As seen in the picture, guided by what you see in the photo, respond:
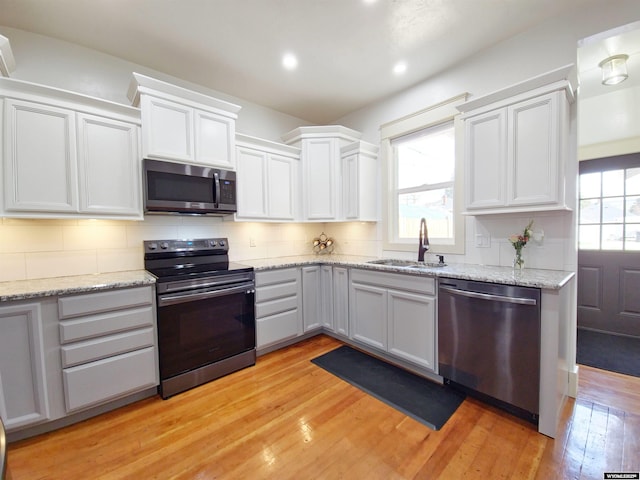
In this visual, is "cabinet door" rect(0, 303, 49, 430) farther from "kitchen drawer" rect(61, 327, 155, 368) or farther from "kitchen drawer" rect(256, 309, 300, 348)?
"kitchen drawer" rect(256, 309, 300, 348)

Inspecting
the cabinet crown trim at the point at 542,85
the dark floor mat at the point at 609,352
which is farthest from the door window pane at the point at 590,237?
the cabinet crown trim at the point at 542,85

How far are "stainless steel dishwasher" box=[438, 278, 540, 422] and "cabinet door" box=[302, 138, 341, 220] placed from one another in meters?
1.69

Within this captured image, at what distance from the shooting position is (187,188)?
2.48 m

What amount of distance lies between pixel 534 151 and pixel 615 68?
136 centimetres

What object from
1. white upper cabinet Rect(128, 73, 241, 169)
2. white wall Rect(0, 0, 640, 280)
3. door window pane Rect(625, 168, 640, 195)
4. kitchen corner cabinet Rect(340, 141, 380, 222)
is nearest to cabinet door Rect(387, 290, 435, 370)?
white wall Rect(0, 0, 640, 280)

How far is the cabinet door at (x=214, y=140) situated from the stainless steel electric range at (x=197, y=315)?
841 millimetres

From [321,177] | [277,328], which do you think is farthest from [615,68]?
[277,328]

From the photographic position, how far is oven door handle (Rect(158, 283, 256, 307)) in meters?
2.12

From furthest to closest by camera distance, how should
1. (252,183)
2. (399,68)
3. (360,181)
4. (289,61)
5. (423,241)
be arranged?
(360,181)
(252,183)
(423,241)
(399,68)
(289,61)

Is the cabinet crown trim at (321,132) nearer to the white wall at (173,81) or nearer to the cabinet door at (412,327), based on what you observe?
the white wall at (173,81)

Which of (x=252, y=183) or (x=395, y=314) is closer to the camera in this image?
(x=395, y=314)

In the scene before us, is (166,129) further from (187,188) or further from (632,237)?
(632,237)

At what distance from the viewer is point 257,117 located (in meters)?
3.46

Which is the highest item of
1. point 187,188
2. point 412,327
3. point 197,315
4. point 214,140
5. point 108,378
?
point 214,140
